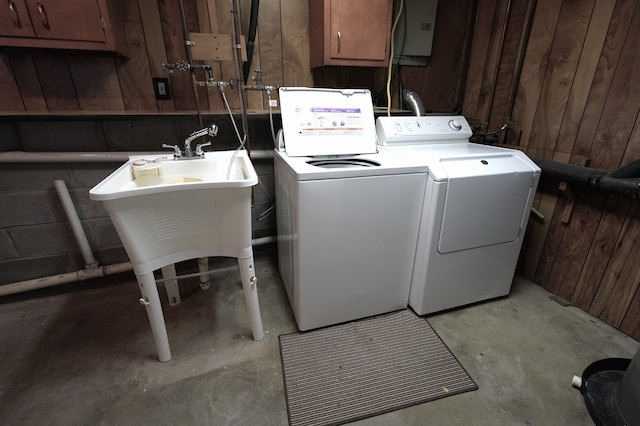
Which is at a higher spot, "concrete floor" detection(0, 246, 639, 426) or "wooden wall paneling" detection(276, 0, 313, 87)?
"wooden wall paneling" detection(276, 0, 313, 87)

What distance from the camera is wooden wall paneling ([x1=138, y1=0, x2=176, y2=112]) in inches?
61.5

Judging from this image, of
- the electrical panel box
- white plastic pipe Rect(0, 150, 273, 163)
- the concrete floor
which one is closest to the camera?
the concrete floor

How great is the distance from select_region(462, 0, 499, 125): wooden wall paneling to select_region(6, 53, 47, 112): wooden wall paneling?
250 centimetres

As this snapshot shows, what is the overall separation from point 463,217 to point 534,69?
3.71ft

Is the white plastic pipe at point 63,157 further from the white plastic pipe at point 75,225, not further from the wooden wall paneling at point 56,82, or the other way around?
the wooden wall paneling at point 56,82

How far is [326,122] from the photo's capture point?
1.62 meters

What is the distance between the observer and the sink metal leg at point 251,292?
1.29 meters

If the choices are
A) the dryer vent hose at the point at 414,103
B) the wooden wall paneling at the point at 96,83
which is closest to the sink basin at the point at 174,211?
the wooden wall paneling at the point at 96,83

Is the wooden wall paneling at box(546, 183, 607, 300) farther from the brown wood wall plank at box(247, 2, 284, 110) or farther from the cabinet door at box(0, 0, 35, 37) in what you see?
the cabinet door at box(0, 0, 35, 37)

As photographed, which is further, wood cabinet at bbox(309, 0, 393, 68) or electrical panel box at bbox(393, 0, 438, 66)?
electrical panel box at bbox(393, 0, 438, 66)

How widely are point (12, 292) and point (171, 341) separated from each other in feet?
3.37

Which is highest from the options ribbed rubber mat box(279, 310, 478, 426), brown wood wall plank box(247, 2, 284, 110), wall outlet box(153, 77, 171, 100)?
brown wood wall plank box(247, 2, 284, 110)

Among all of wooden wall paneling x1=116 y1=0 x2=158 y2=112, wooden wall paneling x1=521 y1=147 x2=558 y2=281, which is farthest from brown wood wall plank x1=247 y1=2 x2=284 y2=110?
wooden wall paneling x1=521 y1=147 x2=558 y2=281

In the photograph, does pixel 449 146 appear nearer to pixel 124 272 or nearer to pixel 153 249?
pixel 153 249
